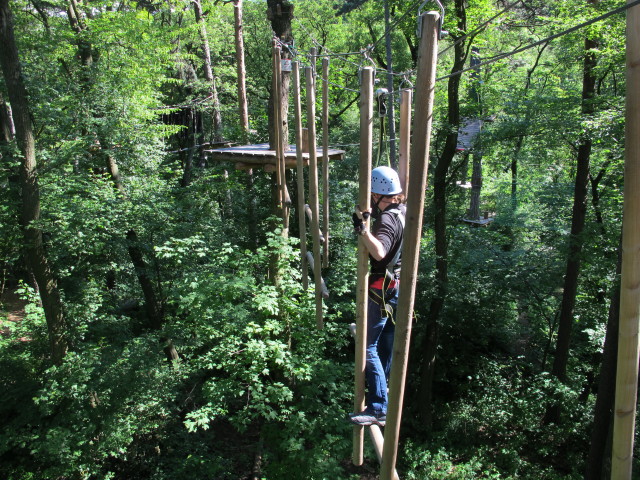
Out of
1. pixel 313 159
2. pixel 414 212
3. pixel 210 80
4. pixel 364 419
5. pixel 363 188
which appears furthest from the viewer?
pixel 210 80

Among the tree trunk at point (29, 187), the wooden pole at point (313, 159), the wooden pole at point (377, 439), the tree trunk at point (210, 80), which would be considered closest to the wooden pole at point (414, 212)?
the wooden pole at point (377, 439)

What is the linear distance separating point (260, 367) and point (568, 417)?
5.86m

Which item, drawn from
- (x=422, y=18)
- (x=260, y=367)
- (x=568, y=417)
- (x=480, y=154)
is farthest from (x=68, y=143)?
(x=568, y=417)

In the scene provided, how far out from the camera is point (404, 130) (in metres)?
3.02

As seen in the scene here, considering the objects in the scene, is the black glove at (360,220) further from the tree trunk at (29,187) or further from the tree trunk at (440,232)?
the tree trunk at (440,232)

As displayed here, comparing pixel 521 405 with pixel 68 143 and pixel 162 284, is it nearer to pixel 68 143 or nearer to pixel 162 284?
pixel 162 284

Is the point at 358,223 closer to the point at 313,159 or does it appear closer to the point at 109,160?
the point at 313,159

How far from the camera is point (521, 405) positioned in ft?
26.3

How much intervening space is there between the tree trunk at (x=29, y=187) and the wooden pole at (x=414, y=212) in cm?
584

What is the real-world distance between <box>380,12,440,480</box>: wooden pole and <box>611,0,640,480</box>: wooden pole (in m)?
0.64

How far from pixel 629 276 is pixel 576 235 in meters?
6.81

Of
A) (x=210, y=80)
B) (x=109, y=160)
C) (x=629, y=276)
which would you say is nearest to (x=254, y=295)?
(x=109, y=160)

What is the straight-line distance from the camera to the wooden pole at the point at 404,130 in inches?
116

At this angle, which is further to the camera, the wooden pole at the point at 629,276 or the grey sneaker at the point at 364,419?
the grey sneaker at the point at 364,419
